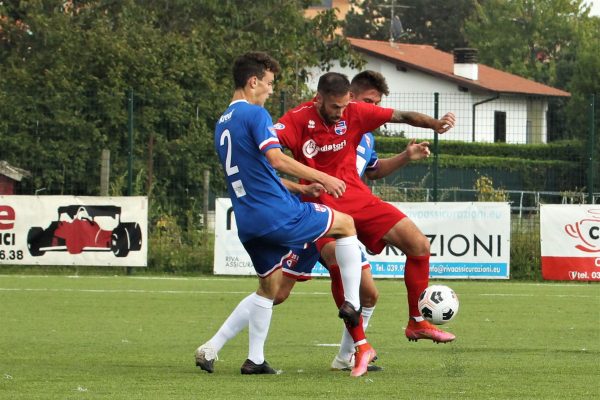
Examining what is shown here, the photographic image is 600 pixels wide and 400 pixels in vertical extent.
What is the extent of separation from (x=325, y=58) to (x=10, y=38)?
28.0 ft

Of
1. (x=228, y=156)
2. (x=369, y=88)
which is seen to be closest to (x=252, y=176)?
(x=228, y=156)

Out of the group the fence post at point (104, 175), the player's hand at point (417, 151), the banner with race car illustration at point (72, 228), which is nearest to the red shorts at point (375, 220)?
the player's hand at point (417, 151)

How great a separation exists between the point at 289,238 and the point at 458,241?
1116 cm

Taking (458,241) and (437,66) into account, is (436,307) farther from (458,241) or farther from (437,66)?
(437,66)

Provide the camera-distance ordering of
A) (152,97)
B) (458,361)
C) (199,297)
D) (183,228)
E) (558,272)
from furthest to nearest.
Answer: (152,97) → (183,228) → (558,272) → (199,297) → (458,361)

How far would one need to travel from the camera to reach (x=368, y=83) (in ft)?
33.3

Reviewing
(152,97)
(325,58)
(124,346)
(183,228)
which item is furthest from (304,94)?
(124,346)

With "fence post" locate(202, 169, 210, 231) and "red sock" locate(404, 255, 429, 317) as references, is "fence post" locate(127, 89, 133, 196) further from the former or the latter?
"red sock" locate(404, 255, 429, 317)

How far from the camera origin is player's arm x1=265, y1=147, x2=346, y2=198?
8164mm

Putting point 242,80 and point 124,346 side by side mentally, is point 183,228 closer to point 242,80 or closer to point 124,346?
point 124,346

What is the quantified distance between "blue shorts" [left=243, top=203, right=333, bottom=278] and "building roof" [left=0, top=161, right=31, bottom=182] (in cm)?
1367

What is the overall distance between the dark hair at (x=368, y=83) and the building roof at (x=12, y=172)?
41.1 feet

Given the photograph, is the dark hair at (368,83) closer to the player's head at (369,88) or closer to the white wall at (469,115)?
the player's head at (369,88)

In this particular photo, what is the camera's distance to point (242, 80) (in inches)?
340
